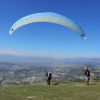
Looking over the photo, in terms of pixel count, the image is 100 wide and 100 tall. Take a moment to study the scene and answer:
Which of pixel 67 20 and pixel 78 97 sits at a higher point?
pixel 67 20

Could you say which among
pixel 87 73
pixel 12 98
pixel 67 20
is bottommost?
pixel 12 98

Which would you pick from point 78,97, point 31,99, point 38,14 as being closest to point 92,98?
point 78,97

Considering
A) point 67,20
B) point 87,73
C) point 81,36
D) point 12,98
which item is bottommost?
point 12,98

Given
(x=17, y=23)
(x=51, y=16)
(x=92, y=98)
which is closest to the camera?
(x=92, y=98)

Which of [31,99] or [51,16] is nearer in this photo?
[31,99]

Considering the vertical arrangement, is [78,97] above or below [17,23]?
below

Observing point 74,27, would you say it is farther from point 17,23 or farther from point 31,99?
point 31,99

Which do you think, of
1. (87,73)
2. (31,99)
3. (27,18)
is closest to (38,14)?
(27,18)

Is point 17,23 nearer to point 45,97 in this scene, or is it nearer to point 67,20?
point 67,20

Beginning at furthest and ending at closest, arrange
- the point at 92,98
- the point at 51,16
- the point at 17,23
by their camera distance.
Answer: the point at 17,23 < the point at 51,16 < the point at 92,98
